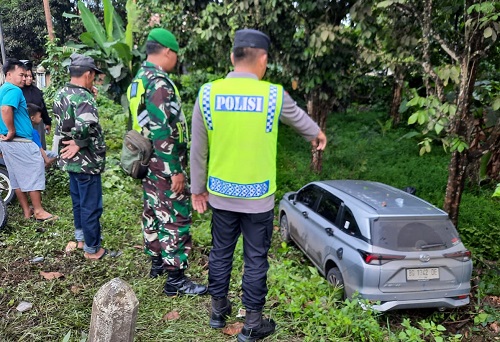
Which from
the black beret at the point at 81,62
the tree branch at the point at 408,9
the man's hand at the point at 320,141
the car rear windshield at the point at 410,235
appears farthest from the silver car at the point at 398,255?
the black beret at the point at 81,62

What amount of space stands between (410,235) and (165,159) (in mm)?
2828

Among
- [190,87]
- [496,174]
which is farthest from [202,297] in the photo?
[496,174]

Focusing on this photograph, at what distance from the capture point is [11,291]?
10.3 feet

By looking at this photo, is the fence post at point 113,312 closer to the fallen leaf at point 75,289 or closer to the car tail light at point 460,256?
the fallen leaf at point 75,289

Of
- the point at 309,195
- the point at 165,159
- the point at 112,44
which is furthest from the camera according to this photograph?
the point at 112,44

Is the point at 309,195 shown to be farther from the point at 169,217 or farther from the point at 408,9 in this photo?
the point at 169,217

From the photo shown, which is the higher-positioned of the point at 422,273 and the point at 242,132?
the point at 242,132

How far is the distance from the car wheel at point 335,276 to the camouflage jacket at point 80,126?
2887mm

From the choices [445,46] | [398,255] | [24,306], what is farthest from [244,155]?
[445,46]

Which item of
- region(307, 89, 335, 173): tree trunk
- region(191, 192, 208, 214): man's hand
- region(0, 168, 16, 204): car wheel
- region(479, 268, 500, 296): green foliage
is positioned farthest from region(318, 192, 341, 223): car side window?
region(0, 168, 16, 204): car wheel

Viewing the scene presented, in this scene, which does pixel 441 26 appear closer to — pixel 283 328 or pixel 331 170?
pixel 331 170

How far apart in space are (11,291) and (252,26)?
576cm

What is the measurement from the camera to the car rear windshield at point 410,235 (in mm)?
4156

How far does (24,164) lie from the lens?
4402 millimetres
